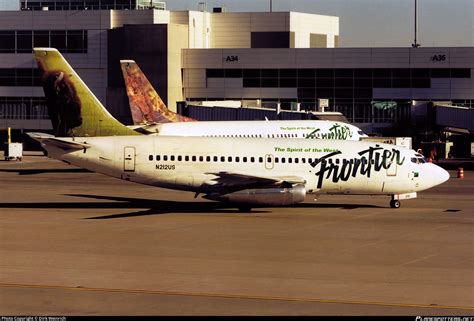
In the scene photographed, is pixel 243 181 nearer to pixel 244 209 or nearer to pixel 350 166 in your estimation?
pixel 244 209

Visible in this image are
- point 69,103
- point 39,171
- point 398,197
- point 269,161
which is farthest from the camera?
point 39,171

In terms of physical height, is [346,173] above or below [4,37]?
Result: below

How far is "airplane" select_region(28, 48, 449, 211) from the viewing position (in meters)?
50.6

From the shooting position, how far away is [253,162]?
52.0 m

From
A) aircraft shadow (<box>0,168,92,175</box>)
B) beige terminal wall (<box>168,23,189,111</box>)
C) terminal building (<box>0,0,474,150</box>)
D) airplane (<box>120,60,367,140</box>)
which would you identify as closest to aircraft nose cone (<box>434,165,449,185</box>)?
airplane (<box>120,60,367,140</box>)

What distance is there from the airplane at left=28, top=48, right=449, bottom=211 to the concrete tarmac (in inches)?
50.1

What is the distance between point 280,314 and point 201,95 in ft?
329

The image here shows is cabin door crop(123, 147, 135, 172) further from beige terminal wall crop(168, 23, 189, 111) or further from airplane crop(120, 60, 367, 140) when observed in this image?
beige terminal wall crop(168, 23, 189, 111)

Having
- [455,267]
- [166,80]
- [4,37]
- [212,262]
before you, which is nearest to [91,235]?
[212,262]

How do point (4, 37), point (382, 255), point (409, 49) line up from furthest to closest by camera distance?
1. point (4, 37)
2. point (409, 49)
3. point (382, 255)

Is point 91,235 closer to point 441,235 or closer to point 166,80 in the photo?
point 441,235

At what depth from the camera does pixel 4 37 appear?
128 m

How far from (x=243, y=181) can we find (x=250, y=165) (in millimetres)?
2226

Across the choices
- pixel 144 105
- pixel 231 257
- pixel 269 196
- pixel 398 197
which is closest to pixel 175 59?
pixel 144 105
